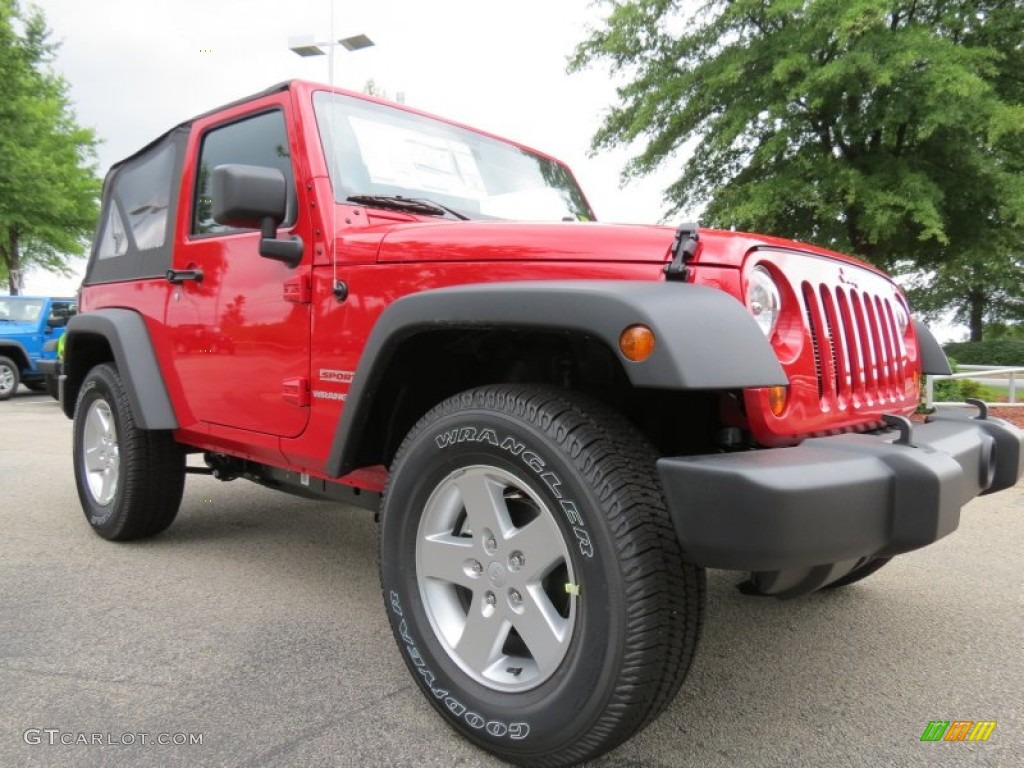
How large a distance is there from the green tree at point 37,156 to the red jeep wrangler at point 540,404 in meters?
19.5

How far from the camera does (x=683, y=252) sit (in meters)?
1.79

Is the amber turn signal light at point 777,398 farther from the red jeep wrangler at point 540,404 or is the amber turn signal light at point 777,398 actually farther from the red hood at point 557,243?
the red hood at point 557,243

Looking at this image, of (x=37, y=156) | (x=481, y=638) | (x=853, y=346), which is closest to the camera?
(x=481, y=638)

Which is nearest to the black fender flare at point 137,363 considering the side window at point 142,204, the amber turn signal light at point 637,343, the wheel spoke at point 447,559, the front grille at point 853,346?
the side window at point 142,204

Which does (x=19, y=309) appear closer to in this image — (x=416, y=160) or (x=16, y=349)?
(x=16, y=349)

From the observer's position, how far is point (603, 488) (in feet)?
5.56

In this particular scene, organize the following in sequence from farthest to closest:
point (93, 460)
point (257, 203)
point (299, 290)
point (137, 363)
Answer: point (93, 460)
point (137, 363)
point (299, 290)
point (257, 203)

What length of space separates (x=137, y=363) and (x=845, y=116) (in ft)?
36.8

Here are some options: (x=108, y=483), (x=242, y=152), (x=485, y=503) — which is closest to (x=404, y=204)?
(x=242, y=152)

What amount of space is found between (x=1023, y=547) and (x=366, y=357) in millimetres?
3659

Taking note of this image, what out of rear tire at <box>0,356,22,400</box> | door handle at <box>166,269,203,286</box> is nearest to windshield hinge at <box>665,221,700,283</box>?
door handle at <box>166,269,203,286</box>

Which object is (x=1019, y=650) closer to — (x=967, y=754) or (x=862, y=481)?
(x=967, y=754)

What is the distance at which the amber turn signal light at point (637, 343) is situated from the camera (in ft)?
5.35

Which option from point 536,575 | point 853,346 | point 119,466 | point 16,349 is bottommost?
point 16,349
